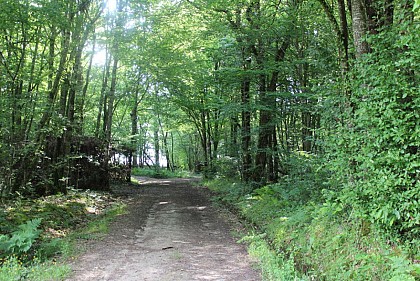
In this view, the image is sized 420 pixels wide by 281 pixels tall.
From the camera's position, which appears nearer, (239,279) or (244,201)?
(239,279)

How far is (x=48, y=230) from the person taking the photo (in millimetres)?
8758

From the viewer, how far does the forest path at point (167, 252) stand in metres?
5.70

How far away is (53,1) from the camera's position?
9.28 metres

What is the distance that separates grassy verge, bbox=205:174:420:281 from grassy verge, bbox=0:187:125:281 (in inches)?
149

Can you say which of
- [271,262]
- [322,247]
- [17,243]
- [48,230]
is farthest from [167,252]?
[48,230]

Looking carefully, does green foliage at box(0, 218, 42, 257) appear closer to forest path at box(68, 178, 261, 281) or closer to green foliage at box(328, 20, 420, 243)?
forest path at box(68, 178, 261, 281)

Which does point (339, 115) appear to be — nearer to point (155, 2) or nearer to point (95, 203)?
point (95, 203)

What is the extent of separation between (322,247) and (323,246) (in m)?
0.03

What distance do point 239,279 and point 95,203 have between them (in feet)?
31.0

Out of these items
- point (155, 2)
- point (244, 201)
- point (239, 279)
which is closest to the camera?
point (239, 279)

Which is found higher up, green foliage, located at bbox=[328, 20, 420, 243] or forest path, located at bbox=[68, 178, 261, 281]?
green foliage, located at bbox=[328, 20, 420, 243]

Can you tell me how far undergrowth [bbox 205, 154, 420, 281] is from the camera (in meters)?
4.46

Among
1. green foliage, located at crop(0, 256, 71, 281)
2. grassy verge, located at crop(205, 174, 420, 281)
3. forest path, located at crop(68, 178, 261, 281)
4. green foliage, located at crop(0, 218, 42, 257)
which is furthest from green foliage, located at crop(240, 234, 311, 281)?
green foliage, located at crop(0, 218, 42, 257)

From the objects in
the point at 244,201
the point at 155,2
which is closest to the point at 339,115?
the point at 244,201
